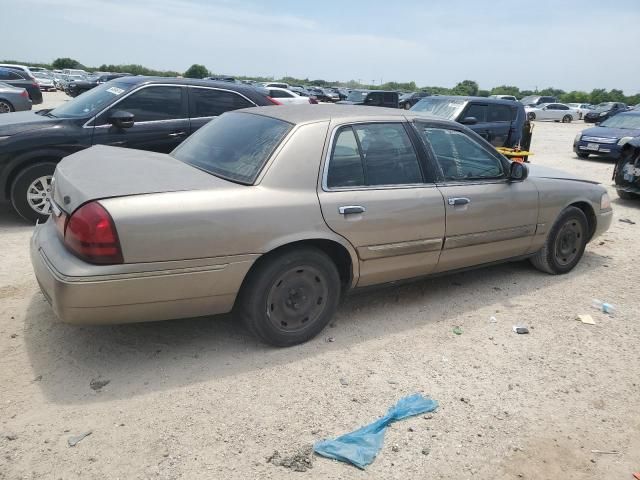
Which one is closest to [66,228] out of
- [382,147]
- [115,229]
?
[115,229]

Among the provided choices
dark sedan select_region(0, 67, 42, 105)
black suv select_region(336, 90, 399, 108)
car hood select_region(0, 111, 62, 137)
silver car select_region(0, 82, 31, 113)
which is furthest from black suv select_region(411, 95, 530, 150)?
dark sedan select_region(0, 67, 42, 105)

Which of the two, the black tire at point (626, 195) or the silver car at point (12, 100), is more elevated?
the silver car at point (12, 100)

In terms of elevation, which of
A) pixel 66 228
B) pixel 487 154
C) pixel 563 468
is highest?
pixel 487 154

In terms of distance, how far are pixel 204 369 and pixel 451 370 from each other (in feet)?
5.24

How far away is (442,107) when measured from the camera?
1048 cm

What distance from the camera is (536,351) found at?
12.2ft

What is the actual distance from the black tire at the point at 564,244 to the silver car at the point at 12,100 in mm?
16117

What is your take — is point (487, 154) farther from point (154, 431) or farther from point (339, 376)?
point (154, 431)

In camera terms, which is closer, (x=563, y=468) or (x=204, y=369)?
(x=563, y=468)

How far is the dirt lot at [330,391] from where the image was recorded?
8.36ft

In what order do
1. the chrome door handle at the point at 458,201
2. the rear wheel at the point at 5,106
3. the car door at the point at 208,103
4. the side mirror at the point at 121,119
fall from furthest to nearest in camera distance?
the rear wheel at the point at 5,106 < the car door at the point at 208,103 < the side mirror at the point at 121,119 < the chrome door handle at the point at 458,201

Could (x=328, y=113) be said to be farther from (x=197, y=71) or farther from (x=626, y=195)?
(x=197, y=71)

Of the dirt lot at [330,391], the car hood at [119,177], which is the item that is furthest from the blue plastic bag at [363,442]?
the car hood at [119,177]

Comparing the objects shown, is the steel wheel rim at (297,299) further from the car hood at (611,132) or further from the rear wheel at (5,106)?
the rear wheel at (5,106)
